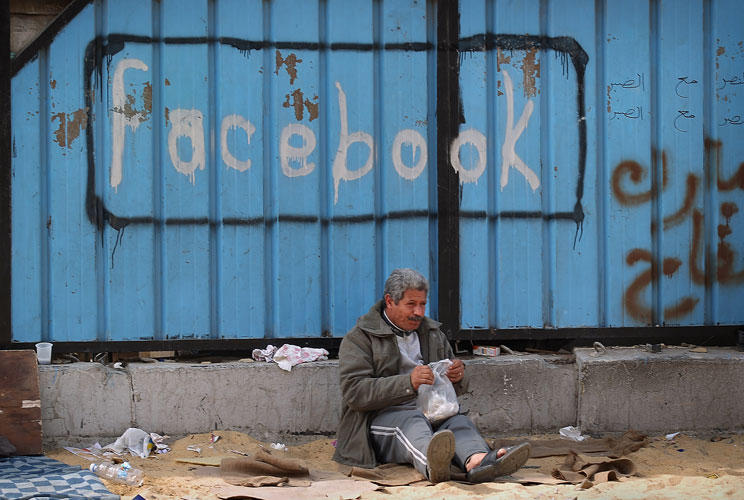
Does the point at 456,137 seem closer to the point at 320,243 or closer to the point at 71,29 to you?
the point at 320,243

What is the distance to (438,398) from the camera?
207 inches

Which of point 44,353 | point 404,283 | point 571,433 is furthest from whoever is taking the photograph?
point 571,433

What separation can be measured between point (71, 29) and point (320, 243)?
209cm

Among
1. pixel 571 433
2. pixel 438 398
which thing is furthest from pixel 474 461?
pixel 571 433

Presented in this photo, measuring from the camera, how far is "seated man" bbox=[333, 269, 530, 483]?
5027 mm

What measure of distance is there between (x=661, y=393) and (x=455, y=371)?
1568 millimetres

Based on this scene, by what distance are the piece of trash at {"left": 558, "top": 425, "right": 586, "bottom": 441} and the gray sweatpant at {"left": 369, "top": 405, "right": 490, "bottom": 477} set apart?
2.90 ft

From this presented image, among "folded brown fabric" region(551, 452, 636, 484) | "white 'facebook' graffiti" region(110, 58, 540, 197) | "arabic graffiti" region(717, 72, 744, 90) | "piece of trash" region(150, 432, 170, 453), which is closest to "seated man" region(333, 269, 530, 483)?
"folded brown fabric" region(551, 452, 636, 484)

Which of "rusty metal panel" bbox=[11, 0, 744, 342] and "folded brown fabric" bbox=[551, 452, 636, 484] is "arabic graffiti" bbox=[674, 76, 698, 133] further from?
"folded brown fabric" bbox=[551, 452, 636, 484]

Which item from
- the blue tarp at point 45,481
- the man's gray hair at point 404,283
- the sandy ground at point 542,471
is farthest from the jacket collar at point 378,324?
the blue tarp at point 45,481

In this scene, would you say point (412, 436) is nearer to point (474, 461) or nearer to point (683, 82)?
point (474, 461)

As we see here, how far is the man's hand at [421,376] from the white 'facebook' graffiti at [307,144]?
1439mm

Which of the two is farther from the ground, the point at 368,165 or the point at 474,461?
the point at 368,165

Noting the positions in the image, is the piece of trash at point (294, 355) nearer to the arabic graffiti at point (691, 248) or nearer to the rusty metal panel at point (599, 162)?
the rusty metal panel at point (599, 162)
